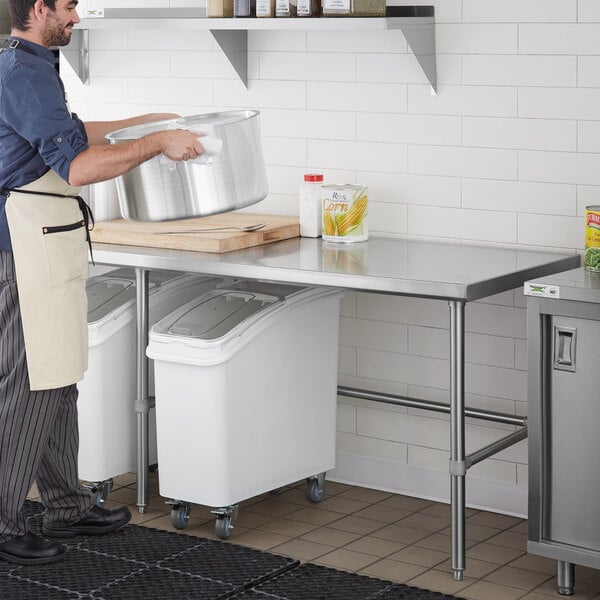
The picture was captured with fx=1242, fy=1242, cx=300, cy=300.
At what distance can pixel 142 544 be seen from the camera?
152 inches

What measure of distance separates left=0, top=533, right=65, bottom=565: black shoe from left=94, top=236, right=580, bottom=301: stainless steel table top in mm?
Result: 926

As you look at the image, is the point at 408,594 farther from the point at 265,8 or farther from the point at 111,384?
the point at 265,8

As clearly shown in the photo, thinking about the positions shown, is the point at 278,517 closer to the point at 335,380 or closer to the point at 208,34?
the point at 335,380

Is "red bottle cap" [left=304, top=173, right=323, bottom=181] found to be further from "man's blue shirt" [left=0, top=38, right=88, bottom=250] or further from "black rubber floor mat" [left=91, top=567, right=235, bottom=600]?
"black rubber floor mat" [left=91, top=567, right=235, bottom=600]

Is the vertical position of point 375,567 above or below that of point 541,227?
below

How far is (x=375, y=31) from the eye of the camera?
4250 mm

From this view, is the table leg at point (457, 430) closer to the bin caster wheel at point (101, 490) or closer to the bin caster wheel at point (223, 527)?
the bin caster wheel at point (223, 527)

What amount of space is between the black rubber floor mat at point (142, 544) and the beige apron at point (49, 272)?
552 mm

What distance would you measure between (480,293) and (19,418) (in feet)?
4.57

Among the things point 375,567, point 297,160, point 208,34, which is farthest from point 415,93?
point 375,567

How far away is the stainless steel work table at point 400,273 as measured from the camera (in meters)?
3.52

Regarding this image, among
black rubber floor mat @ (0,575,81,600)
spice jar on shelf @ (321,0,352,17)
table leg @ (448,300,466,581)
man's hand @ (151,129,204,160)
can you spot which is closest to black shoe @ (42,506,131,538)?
black rubber floor mat @ (0,575,81,600)

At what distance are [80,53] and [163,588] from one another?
233 centimetres

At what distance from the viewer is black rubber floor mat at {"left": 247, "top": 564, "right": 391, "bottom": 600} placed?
3.48 m
